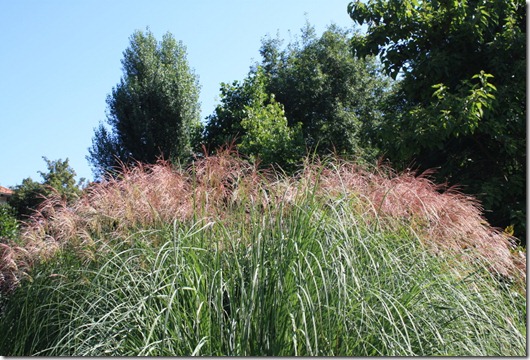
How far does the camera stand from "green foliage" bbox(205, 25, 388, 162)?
13812mm

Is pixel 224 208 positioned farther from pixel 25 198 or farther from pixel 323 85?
pixel 323 85

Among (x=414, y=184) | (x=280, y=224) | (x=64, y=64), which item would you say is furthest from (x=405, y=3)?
(x=280, y=224)

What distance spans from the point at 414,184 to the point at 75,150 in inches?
92.7

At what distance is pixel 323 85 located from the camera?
14.3m

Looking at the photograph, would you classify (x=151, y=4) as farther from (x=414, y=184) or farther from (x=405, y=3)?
(x=405, y=3)

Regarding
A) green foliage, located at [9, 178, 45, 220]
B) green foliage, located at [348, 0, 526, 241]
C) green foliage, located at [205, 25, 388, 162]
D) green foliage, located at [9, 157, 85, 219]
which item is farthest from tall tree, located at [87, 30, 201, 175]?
green foliage, located at [348, 0, 526, 241]

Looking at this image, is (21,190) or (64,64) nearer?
(64,64)

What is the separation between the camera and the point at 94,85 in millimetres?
3977

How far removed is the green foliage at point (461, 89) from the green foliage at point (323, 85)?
19.6ft

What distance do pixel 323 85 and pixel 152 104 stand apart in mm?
4215

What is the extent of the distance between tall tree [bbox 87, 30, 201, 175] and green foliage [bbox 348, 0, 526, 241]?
5174 millimetres

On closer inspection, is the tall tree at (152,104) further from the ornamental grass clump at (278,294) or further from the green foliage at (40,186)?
the ornamental grass clump at (278,294)

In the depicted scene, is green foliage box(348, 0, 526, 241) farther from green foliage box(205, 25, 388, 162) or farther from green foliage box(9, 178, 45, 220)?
green foliage box(9, 178, 45, 220)

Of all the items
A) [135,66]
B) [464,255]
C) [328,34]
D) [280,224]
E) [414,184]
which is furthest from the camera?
[328,34]
